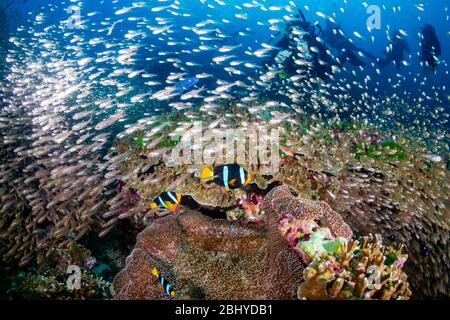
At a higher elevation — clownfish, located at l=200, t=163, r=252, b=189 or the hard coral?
clownfish, located at l=200, t=163, r=252, b=189

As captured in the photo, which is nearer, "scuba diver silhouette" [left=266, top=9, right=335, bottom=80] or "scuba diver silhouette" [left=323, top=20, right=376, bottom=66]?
"scuba diver silhouette" [left=266, top=9, right=335, bottom=80]

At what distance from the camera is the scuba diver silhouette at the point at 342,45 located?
13.2 m

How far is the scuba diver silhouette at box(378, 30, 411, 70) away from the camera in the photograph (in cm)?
1447

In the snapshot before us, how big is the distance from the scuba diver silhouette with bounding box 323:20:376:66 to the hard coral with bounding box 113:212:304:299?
414 inches

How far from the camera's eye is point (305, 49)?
37.0 ft

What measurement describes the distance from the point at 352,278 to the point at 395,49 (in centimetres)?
1458

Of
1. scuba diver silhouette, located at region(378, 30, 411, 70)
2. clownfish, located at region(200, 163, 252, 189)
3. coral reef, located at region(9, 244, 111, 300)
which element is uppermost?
clownfish, located at region(200, 163, 252, 189)

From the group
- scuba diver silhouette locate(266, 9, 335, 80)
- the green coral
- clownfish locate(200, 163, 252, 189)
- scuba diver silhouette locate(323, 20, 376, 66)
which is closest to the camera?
the green coral

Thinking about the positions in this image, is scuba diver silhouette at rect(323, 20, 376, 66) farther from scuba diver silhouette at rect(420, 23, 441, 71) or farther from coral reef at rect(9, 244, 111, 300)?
coral reef at rect(9, 244, 111, 300)

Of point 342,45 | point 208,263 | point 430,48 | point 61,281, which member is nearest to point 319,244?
point 208,263

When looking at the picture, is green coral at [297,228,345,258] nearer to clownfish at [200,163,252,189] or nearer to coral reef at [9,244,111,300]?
clownfish at [200,163,252,189]

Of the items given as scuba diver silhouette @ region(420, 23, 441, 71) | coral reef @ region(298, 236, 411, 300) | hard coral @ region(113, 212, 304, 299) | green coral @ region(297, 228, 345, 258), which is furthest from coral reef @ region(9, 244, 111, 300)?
scuba diver silhouette @ region(420, 23, 441, 71)

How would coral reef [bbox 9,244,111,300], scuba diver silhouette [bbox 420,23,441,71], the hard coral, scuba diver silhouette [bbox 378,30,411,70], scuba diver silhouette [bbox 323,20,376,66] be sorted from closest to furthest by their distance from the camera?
the hard coral → coral reef [bbox 9,244,111,300] → scuba diver silhouette [bbox 420,23,441,71] → scuba diver silhouette [bbox 323,20,376,66] → scuba diver silhouette [bbox 378,30,411,70]
